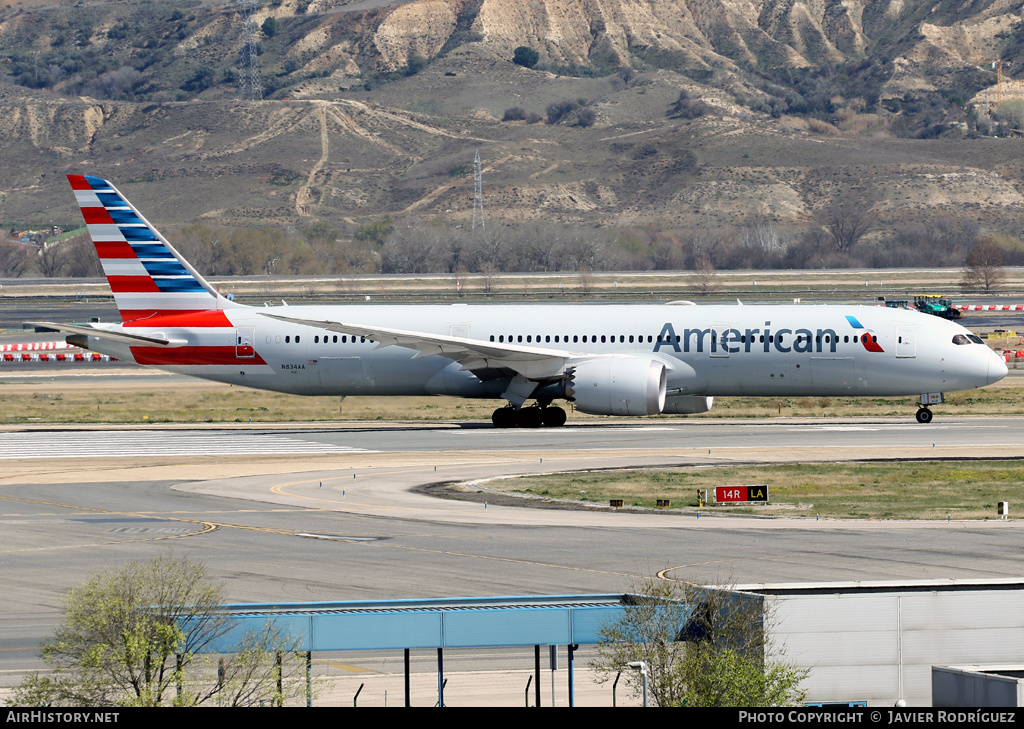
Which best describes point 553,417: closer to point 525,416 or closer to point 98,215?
point 525,416

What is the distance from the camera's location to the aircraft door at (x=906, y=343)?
48125mm

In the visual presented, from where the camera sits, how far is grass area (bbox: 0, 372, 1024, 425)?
56.0m

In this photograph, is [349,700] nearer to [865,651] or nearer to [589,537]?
[865,651]

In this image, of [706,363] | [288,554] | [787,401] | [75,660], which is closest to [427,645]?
[75,660]

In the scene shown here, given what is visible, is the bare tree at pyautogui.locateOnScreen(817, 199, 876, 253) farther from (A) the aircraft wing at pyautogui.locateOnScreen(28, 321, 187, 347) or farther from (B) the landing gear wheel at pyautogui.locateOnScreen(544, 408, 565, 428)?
(A) the aircraft wing at pyautogui.locateOnScreen(28, 321, 187, 347)

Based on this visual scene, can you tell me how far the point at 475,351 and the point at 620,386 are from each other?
219 inches

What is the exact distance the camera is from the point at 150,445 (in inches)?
1839

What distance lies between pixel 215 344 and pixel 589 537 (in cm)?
2598

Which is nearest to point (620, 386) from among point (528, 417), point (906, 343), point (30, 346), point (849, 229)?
point (528, 417)

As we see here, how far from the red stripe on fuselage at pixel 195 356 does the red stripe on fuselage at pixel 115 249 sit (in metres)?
3.82

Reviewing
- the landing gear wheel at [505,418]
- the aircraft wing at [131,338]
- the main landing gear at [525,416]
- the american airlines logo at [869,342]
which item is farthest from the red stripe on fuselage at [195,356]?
the american airlines logo at [869,342]

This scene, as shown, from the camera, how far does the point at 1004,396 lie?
197 feet

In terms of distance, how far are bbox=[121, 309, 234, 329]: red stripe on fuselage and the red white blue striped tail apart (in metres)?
0.04

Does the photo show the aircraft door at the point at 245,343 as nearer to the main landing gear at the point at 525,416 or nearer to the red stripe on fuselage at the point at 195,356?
the red stripe on fuselage at the point at 195,356
